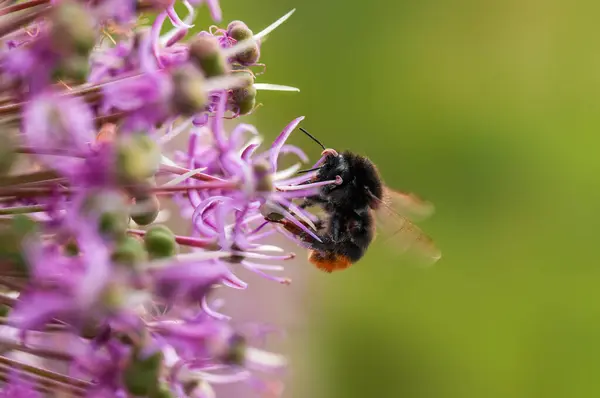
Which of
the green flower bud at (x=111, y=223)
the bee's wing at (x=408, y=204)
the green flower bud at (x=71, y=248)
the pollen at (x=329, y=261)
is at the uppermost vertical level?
the bee's wing at (x=408, y=204)

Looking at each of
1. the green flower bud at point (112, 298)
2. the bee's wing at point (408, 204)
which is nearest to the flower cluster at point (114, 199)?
the green flower bud at point (112, 298)

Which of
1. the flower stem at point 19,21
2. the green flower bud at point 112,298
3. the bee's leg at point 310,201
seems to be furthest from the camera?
the bee's leg at point 310,201

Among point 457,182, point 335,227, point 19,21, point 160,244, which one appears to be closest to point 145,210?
point 160,244

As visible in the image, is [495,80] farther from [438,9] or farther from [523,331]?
[523,331]

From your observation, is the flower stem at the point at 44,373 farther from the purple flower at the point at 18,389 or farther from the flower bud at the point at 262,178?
the flower bud at the point at 262,178

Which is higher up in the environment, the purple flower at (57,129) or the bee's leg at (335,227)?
the bee's leg at (335,227)

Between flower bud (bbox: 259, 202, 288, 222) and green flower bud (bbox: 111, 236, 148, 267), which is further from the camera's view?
flower bud (bbox: 259, 202, 288, 222)

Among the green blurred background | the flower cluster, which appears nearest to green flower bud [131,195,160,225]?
the flower cluster

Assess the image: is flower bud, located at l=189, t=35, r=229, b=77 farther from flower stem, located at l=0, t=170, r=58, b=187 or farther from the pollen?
the pollen

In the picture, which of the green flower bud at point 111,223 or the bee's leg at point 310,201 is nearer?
the green flower bud at point 111,223
